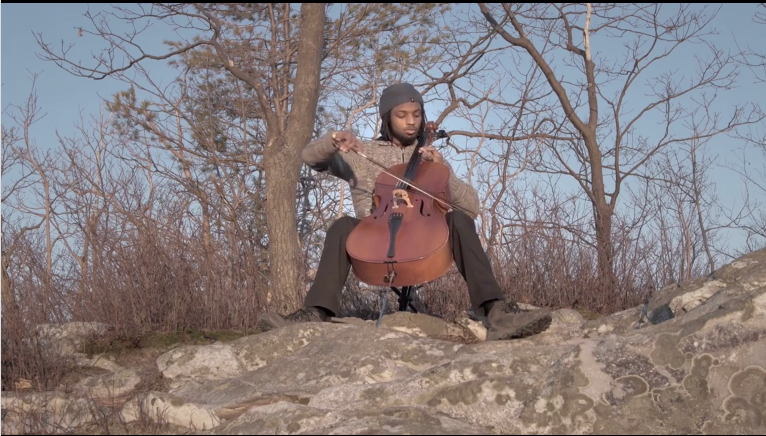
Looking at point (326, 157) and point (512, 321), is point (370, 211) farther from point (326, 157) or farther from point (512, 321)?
point (512, 321)

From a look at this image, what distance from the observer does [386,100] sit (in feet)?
15.3

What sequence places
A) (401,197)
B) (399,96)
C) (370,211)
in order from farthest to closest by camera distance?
(399,96)
(370,211)
(401,197)

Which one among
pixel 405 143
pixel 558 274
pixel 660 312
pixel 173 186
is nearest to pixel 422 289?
pixel 558 274

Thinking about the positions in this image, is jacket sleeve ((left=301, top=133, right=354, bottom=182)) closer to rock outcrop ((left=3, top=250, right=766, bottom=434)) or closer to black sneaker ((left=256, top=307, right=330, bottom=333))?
black sneaker ((left=256, top=307, right=330, bottom=333))

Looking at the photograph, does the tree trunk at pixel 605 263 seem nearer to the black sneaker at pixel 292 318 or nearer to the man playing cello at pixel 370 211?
the man playing cello at pixel 370 211

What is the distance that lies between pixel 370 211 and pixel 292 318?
734mm

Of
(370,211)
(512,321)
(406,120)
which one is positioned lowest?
(512,321)

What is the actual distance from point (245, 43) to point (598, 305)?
6591 millimetres

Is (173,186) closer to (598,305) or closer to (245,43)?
(245,43)

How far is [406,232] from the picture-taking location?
4.00 metres

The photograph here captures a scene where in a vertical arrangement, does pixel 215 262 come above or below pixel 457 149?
below

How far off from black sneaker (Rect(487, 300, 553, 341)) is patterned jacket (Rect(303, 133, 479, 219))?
2.06ft

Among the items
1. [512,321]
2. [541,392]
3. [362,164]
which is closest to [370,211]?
[362,164]

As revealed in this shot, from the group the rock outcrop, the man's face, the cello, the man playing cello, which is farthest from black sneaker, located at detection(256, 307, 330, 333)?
the man's face
